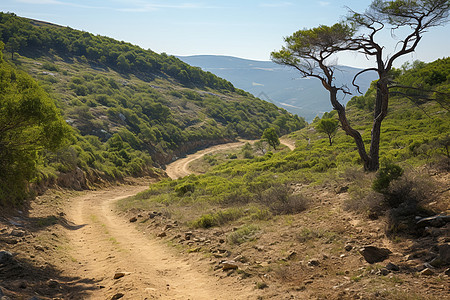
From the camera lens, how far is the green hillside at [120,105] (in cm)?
3991

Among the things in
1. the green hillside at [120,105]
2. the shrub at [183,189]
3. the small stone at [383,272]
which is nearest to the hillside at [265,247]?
the small stone at [383,272]

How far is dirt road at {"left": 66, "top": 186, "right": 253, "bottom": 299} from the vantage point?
6578mm

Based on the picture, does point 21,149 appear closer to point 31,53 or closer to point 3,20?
point 31,53

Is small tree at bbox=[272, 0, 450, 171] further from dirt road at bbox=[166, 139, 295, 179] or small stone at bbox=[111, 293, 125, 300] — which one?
dirt road at bbox=[166, 139, 295, 179]

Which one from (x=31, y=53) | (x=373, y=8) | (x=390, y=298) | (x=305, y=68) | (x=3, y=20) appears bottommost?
(x=390, y=298)

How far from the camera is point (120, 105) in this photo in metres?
61.2

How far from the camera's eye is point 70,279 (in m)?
7.83

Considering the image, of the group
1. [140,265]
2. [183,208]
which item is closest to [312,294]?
[140,265]

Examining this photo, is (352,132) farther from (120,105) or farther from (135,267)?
(120,105)

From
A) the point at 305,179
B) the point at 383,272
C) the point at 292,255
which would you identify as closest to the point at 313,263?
the point at 292,255

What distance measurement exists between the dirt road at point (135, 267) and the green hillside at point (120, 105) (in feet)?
33.5

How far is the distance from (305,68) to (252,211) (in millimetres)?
8148

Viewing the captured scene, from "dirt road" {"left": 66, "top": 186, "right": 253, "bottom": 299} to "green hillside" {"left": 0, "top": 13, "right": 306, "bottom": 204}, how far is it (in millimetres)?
10206

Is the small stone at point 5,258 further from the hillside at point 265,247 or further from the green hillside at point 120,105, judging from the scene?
the green hillside at point 120,105
